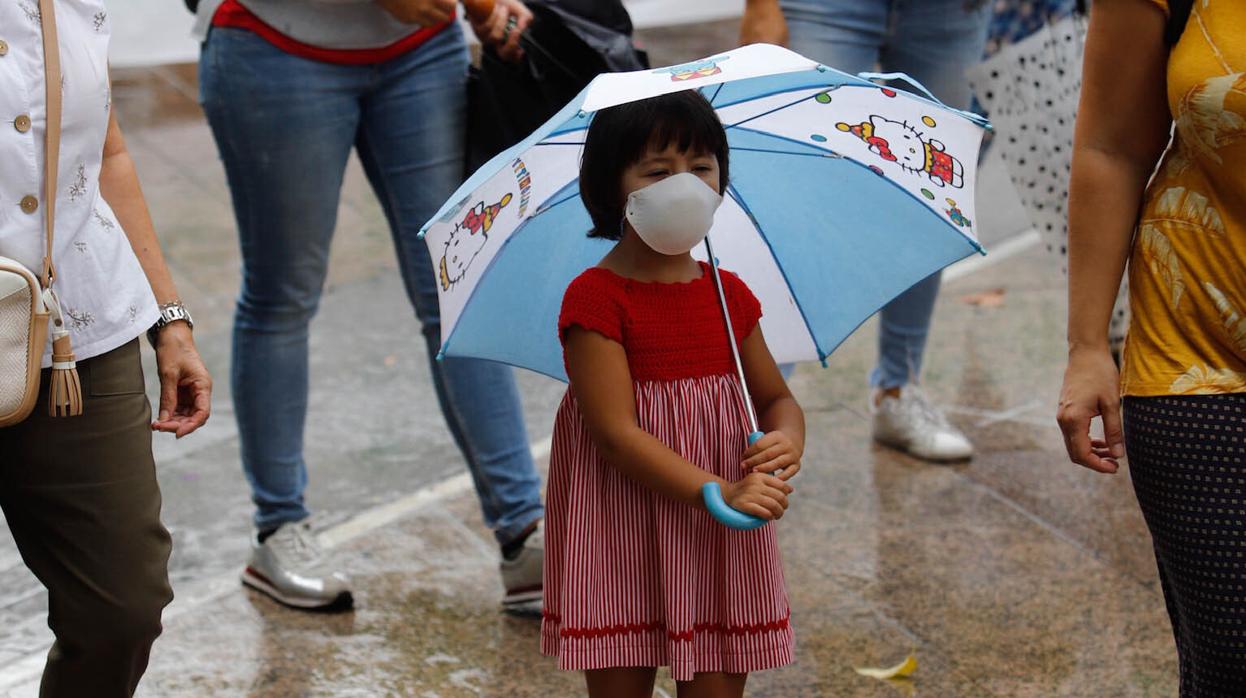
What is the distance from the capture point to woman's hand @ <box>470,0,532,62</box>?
10.8 ft

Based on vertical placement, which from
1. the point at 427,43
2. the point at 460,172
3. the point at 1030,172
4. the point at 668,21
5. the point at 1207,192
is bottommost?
the point at 668,21

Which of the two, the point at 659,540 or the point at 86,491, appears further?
the point at 659,540

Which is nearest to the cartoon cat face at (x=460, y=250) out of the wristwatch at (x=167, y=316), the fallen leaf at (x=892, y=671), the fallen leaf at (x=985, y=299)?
the wristwatch at (x=167, y=316)

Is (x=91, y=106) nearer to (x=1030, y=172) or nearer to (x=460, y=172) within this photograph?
(x=460, y=172)

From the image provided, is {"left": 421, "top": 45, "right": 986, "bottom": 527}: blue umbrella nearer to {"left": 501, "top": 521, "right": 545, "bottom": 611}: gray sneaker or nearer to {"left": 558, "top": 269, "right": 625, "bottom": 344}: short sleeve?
{"left": 558, "top": 269, "right": 625, "bottom": 344}: short sleeve

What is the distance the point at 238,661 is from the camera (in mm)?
3393

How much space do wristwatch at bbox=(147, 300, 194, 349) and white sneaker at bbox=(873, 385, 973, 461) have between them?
264cm

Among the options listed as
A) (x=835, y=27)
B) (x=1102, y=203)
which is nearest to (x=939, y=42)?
(x=835, y=27)

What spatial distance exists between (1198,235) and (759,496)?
73 cm

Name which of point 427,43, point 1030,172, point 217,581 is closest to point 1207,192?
point 427,43

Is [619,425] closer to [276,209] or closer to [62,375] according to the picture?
[62,375]

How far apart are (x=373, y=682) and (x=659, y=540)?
1.13 meters

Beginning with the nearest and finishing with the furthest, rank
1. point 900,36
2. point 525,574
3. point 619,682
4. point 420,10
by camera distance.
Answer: point 619,682
point 420,10
point 525,574
point 900,36

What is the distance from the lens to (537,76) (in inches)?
129
